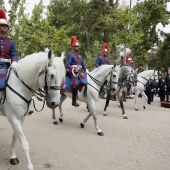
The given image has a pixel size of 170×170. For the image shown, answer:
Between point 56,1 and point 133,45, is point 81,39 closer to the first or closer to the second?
point 56,1

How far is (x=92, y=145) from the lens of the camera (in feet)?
22.4

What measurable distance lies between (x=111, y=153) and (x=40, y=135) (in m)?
2.49

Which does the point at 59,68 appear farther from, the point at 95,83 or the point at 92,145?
the point at 95,83

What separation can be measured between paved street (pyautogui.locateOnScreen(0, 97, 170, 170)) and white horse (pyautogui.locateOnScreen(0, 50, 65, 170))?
1121mm

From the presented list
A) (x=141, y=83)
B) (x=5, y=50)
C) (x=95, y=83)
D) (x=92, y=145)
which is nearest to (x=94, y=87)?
(x=95, y=83)

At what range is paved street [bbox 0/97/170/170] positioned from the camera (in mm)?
5418

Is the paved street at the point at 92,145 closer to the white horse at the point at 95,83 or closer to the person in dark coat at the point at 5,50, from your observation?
the white horse at the point at 95,83

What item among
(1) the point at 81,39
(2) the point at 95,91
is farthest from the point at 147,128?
(1) the point at 81,39

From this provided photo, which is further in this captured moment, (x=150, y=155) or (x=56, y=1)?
(x=56, y=1)

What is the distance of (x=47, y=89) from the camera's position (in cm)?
435

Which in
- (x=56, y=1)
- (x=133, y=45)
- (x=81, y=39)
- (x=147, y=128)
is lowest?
(x=147, y=128)

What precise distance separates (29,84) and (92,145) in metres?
2.99

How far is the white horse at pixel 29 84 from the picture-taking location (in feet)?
14.0

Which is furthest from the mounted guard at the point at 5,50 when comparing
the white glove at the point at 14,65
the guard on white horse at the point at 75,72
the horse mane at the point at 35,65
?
the guard on white horse at the point at 75,72
